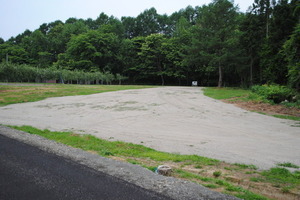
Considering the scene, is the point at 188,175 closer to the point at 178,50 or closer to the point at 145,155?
the point at 145,155

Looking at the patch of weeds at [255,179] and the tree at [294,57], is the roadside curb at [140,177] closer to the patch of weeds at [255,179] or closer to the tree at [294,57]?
the patch of weeds at [255,179]

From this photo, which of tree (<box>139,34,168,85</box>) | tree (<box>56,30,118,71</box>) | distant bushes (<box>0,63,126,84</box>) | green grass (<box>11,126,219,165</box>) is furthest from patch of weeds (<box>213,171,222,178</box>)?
tree (<box>56,30,118,71</box>)

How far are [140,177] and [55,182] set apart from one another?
1.40 meters

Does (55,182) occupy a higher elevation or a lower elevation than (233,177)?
higher

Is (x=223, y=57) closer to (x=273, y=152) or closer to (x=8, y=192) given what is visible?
(x=273, y=152)

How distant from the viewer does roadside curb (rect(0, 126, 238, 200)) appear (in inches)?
132

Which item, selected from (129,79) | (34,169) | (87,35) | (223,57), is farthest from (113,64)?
(34,169)

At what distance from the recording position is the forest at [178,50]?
29.5 metres

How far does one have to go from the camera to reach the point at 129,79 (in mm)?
71688

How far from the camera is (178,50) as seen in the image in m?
64.6

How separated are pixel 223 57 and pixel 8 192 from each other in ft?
119

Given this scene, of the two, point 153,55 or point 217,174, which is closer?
point 217,174

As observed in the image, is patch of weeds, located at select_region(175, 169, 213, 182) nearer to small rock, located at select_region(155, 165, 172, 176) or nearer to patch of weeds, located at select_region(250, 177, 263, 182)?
small rock, located at select_region(155, 165, 172, 176)

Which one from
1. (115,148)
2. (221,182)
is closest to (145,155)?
(115,148)
